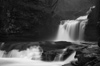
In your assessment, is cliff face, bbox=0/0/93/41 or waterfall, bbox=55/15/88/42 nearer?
waterfall, bbox=55/15/88/42

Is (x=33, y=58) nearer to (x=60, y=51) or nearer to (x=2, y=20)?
(x=60, y=51)

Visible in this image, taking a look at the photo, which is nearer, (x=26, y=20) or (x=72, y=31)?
(x=72, y=31)

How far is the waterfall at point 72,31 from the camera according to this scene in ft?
81.8

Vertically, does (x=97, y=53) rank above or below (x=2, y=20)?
below

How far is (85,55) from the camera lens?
12297 mm

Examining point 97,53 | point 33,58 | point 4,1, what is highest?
point 4,1

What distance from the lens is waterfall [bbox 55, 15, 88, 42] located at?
24938 mm

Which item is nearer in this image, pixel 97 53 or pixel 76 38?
pixel 97 53

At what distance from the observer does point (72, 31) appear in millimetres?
26125

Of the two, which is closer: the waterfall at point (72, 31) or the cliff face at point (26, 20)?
the waterfall at point (72, 31)

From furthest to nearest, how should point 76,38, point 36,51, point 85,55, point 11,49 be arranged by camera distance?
point 76,38, point 11,49, point 36,51, point 85,55

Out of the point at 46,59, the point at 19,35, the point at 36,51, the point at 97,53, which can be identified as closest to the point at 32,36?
the point at 19,35

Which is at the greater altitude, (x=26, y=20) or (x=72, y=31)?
(x=26, y=20)

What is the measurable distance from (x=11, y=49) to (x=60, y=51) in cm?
659
